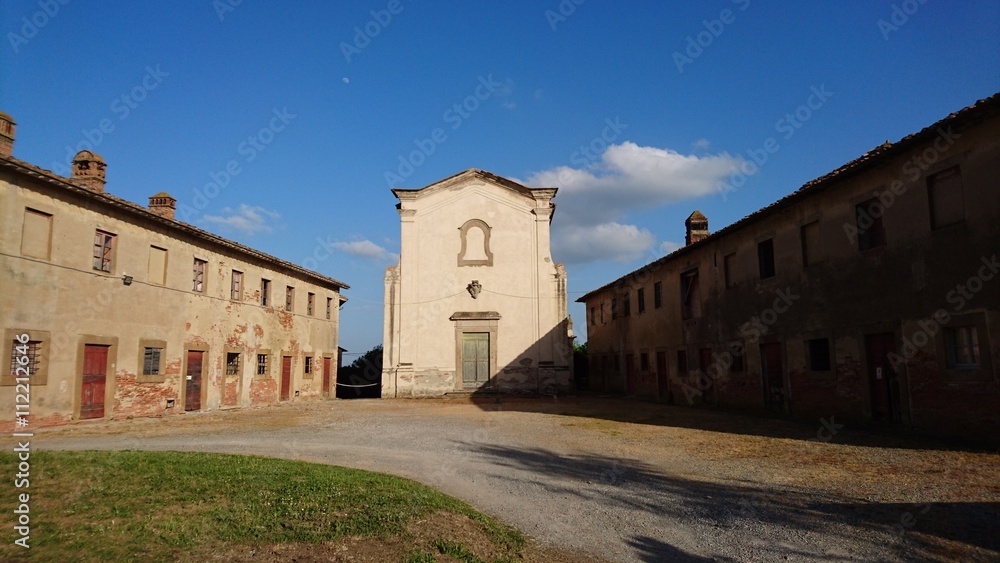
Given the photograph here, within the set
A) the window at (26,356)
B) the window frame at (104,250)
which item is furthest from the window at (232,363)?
the window at (26,356)

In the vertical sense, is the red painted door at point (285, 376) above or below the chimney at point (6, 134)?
below

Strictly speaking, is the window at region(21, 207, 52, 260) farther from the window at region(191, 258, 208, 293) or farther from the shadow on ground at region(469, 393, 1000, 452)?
the shadow on ground at region(469, 393, 1000, 452)

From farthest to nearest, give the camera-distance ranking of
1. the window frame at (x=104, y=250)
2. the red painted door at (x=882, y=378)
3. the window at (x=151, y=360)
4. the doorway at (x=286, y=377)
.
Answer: the doorway at (x=286, y=377)
the window at (x=151, y=360)
the window frame at (x=104, y=250)
the red painted door at (x=882, y=378)

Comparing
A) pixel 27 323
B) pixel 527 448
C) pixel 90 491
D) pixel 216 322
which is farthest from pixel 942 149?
pixel 216 322

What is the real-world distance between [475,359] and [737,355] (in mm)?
12021

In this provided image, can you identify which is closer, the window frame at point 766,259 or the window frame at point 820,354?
the window frame at point 820,354

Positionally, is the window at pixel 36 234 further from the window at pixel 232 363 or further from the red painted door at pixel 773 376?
the red painted door at pixel 773 376

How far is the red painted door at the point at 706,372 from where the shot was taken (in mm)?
20250

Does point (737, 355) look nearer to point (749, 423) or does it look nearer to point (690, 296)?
point (749, 423)

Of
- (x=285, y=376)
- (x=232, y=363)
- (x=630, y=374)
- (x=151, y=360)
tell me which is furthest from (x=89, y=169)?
(x=630, y=374)

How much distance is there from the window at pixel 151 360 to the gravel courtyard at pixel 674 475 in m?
1.91

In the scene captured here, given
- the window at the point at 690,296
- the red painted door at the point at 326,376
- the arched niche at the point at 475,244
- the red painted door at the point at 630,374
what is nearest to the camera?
the window at the point at 690,296

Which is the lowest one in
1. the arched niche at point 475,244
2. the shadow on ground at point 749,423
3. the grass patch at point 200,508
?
the shadow on ground at point 749,423

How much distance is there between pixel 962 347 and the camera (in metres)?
10.8
